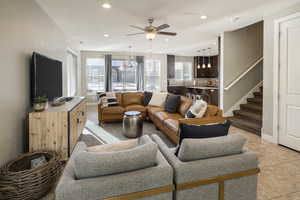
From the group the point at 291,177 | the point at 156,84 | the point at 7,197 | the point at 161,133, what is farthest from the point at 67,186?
the point at 156,84

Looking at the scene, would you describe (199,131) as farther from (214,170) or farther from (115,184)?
(115,184)

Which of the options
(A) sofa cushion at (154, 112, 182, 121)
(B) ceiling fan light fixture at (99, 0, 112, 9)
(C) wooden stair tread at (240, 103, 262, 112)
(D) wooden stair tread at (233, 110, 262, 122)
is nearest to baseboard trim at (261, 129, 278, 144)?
(D) wooden stair tread at (233, 110, 262, 122)

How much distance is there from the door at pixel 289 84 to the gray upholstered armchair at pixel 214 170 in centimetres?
236

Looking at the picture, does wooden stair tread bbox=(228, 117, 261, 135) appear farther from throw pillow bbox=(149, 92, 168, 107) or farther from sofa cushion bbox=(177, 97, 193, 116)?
throw pillow bbox=(149, 92, 168, 107)

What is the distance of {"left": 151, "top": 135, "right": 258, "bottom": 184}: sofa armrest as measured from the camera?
53.7 inches

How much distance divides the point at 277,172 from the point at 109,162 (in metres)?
2.48

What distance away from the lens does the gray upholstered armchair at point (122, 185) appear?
1109 mm

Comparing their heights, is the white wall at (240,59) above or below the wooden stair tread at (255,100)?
above

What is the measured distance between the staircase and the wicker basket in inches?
163

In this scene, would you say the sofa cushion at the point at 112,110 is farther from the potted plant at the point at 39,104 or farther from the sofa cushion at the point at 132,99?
the potted plant at the point at 39,104

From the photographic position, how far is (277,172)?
2461 millimetres

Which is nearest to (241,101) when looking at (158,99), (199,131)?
(158,99)

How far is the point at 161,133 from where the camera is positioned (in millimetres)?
4238

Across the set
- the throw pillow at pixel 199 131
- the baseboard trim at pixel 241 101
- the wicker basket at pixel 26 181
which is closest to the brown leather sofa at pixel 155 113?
the throw pillow at pixel 199 131
